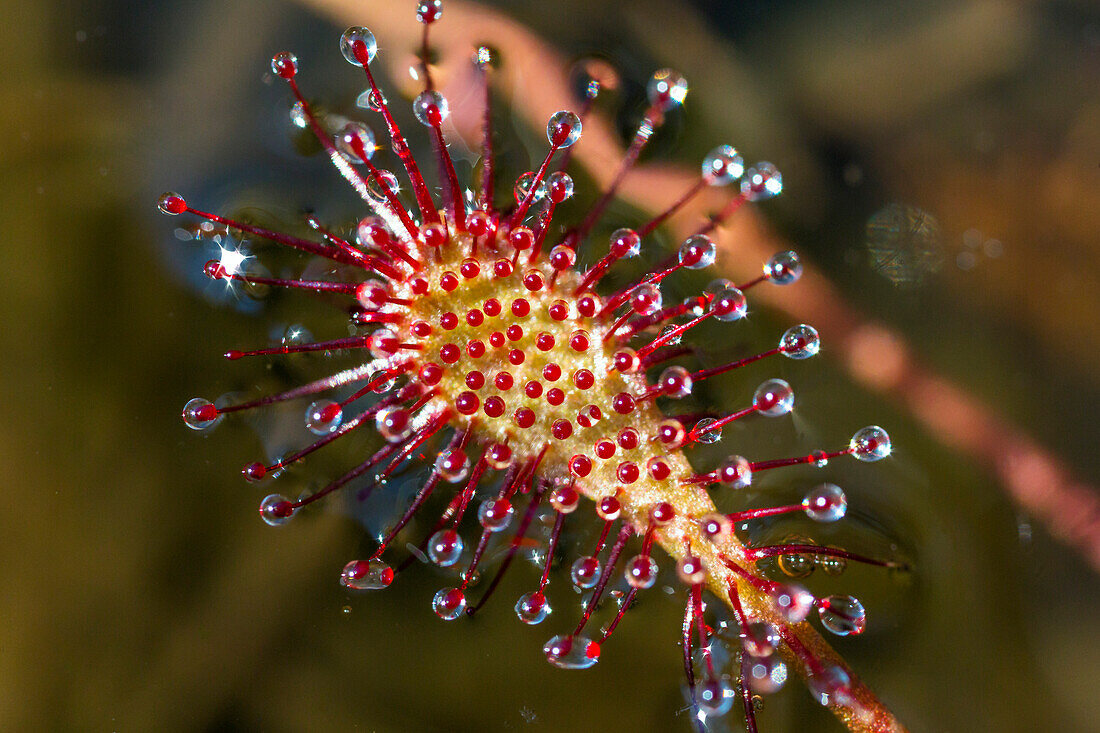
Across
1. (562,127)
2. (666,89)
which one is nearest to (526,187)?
(562,127)

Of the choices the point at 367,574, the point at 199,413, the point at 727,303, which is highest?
the point at 727,303

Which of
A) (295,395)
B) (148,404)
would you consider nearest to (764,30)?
(295,395)

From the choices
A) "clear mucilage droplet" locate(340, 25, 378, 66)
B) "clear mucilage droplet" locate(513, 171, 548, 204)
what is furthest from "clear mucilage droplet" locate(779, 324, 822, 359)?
"clear mucilage droplet" locate(340, 25, 378, 66)

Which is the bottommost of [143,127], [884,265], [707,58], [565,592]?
[565,592]

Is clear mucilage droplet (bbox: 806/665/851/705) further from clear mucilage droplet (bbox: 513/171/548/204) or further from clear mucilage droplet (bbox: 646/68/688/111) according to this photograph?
clear mucilage droplet (bbox: 646/68/688/111)

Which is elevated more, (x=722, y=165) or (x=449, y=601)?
(x=722, y=165)

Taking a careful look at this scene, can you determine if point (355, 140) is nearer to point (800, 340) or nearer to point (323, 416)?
point (323, 416)

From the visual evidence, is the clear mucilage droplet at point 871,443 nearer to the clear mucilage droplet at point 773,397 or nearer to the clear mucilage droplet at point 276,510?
the clear mucilage droplet at point 773,397

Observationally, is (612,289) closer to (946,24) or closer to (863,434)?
(863,434)
